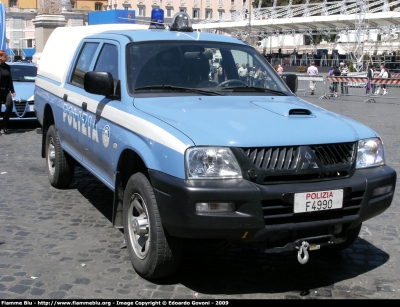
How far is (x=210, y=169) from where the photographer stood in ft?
12.9

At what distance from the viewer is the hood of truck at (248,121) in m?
4.03

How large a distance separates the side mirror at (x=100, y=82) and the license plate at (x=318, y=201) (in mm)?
2038

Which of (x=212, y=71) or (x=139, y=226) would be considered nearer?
(x=139, y=226)

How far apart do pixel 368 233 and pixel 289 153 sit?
7.88ft

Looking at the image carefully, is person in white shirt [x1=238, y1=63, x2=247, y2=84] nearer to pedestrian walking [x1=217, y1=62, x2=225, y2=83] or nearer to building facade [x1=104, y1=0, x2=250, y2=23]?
pedestrian walking [x1=217, y1=62, x2=225, y2=83]

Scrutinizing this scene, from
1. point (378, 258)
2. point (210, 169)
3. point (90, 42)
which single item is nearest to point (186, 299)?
point (210, 169)

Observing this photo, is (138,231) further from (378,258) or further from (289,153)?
(378,258)

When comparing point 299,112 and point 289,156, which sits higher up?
point 299,112

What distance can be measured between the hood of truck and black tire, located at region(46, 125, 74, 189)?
2744mm

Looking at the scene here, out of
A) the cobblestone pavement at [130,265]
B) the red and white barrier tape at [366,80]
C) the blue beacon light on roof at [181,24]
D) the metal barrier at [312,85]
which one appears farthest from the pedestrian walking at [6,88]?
the metal barrier at [312,85]

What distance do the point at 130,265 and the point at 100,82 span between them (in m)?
1.59

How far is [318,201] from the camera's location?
406 centimetres

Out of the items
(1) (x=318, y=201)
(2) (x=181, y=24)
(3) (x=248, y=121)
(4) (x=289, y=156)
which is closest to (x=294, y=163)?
(4) (x=289, y=156)

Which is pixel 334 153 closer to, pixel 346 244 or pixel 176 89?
pixel 346 244
